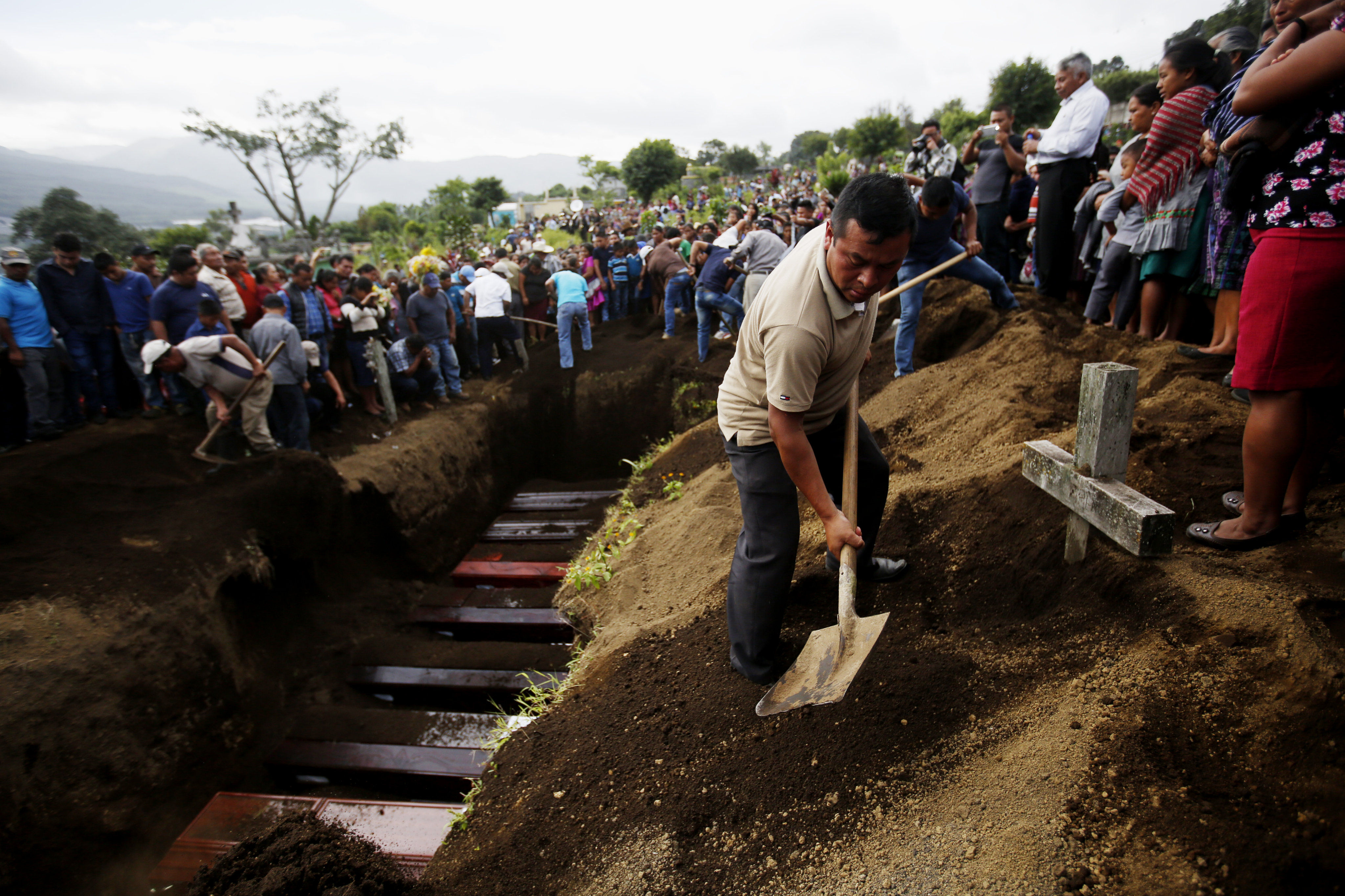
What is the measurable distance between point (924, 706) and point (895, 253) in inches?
59.5

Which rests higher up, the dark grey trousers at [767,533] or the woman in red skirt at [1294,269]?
the woman in red skirt at [1294,269]

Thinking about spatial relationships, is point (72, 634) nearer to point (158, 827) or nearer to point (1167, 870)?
point (158, 827)

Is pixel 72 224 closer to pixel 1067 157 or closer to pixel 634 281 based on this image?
pixel 634 281

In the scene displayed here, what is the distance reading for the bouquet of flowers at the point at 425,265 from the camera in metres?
8.67

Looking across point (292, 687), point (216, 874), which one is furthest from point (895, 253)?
point (292, 687)

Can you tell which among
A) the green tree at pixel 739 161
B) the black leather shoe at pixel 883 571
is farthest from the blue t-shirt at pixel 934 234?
the green tree at pixel 739 161

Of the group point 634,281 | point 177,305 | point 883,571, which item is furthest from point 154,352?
point 634,281

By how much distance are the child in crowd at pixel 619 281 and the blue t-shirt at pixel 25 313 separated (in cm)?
782

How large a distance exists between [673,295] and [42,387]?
7.20 meters

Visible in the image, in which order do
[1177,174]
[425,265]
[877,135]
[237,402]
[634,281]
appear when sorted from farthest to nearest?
[877,135] → [634,281] → [425,265] → [237,402] → [1177,174]

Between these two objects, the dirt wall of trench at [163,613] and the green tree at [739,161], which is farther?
the green tree at [739,161]

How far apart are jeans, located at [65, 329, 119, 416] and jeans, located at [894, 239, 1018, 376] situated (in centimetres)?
709

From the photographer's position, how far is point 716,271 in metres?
7.83

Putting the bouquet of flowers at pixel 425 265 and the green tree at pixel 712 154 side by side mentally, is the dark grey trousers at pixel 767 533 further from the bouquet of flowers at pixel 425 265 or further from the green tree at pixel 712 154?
the green tree at pixel 712 154
